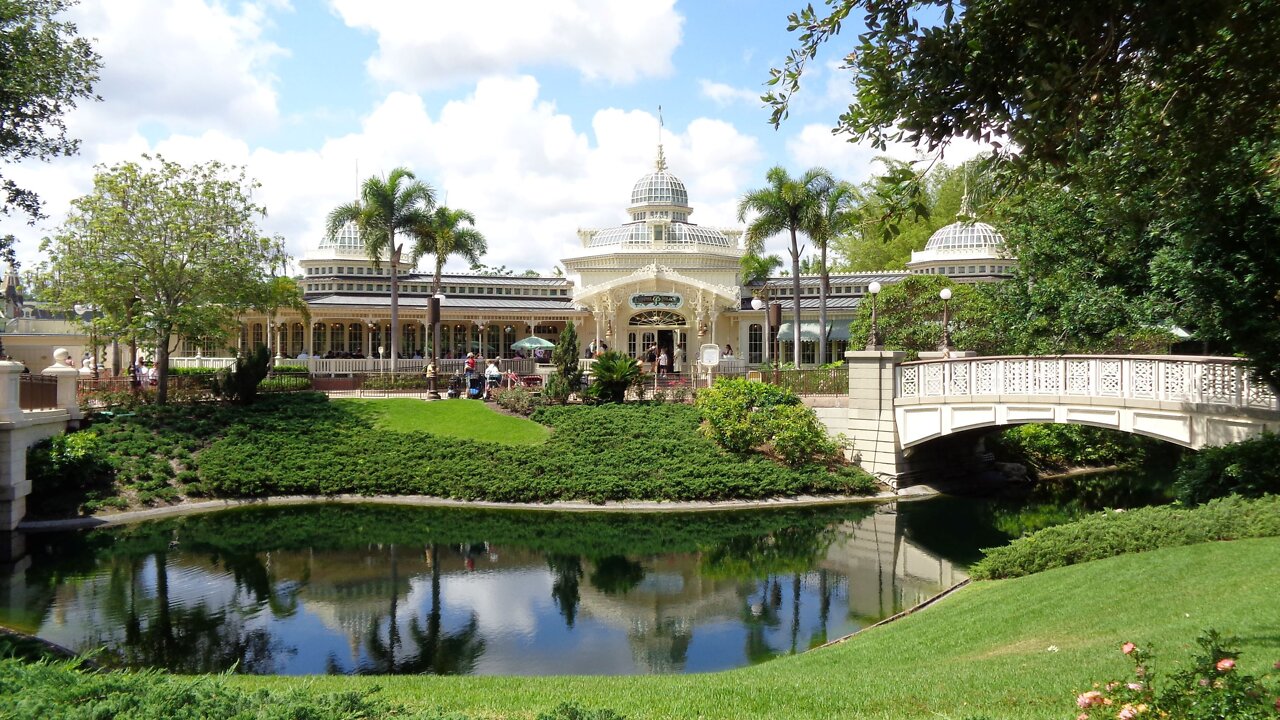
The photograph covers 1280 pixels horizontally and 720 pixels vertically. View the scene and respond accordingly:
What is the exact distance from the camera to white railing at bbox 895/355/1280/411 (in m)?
16.9

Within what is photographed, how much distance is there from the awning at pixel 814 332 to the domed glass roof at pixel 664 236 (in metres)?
6.75

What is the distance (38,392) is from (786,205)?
1092 inches

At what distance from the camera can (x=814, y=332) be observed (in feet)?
149

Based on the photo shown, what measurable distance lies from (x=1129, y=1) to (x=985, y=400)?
15675 millimetres

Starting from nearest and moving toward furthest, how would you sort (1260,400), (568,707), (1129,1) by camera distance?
1. (568,707)
2. (1129,1)
3. (1260,400)

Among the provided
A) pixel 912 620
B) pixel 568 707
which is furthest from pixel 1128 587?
pixel 568 707

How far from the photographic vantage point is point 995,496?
25.6 m

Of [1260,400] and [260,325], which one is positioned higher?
[260,325]

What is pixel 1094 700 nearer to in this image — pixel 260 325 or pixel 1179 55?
pixel 1179 55

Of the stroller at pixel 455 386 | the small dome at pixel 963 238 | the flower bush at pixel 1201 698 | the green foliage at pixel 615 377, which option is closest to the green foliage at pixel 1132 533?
the flower bush at pixel 1201 698

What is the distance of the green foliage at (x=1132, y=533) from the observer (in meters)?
12.9

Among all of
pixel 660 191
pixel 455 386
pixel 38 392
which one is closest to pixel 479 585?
pixel 38 392

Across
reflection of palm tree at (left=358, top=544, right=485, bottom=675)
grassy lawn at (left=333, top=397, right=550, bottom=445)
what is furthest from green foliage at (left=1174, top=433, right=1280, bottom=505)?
grassy lawn at (left=333, top=397, right=550, bottom=445)

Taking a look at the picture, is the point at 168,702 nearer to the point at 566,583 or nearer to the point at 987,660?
the point at 987,660
